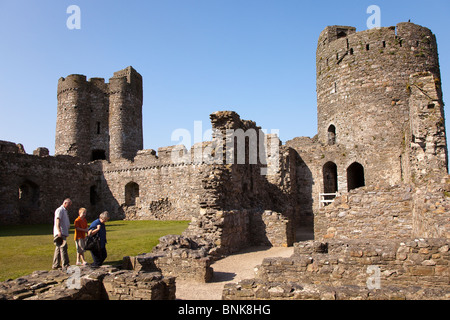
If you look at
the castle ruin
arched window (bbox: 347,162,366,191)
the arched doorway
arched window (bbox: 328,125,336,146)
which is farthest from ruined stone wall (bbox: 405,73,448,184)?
the arched doorway

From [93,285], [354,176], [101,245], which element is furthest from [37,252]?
[354,176]

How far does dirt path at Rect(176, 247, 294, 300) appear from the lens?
6.56m

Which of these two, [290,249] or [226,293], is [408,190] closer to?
[290,249]

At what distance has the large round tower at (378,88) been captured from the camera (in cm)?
1719

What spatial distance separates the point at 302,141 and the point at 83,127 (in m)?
20.3

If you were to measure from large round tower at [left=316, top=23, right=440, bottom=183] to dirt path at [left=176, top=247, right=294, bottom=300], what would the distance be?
897 centimetres

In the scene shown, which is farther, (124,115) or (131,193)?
(124,115)

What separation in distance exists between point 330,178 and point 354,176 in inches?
56.2

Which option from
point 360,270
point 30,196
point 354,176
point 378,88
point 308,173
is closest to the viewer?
point 360,270

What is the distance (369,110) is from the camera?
17.7 m

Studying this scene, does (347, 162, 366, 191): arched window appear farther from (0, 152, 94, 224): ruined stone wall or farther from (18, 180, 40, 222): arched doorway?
(18, 180, 40, 222): arched doorway

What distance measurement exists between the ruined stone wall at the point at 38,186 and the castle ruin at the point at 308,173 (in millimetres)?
66

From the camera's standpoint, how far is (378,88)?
17.5 metres

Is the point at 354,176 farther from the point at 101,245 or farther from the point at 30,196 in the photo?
the point at 30,196
